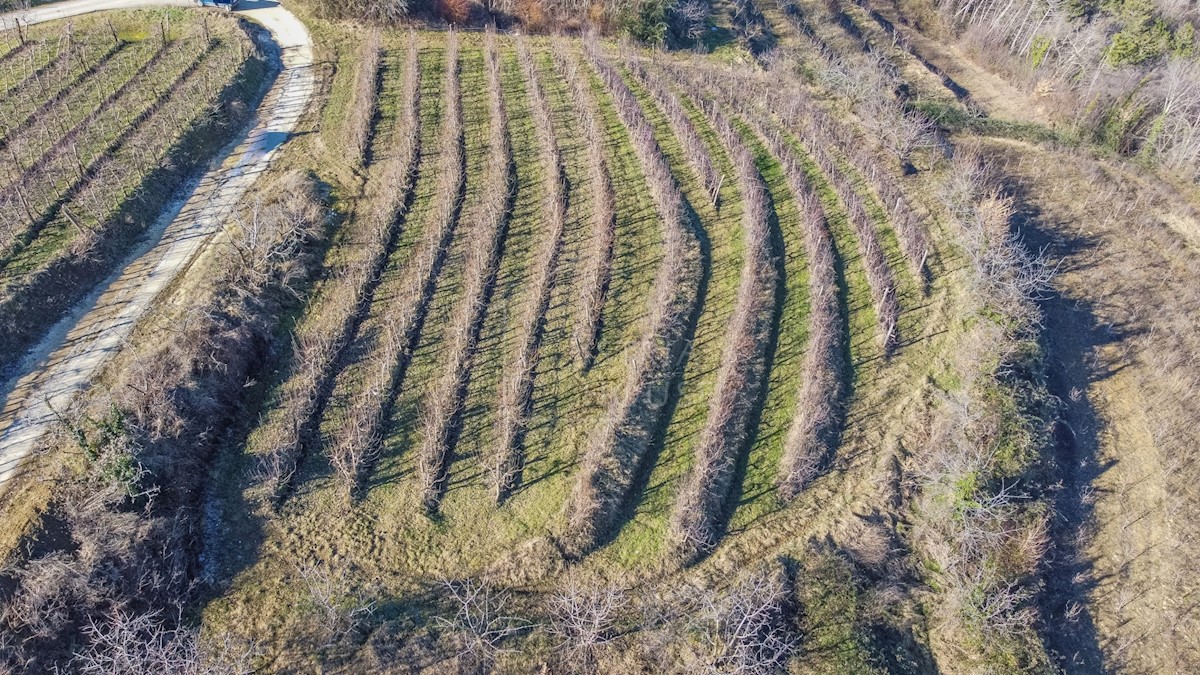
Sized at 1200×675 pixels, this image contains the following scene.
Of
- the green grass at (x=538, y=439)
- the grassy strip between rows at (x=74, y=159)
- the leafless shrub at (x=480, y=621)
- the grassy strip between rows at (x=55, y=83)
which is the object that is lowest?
the leafless shrub at (x=480, y=621)

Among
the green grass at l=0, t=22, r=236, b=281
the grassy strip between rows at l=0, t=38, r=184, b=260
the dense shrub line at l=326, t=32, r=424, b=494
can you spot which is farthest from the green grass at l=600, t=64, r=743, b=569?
the grassy strip between rows at l=0, t=38, r=184, b=260

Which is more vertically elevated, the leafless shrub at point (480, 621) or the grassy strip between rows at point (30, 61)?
the grassy strip between rows at point (30, 61)

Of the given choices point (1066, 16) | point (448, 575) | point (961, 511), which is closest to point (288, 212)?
point (448, 575)

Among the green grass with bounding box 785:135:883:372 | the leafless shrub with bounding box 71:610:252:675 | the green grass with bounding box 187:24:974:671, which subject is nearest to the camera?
the leafless shrub with bounding box 71:610:252:675

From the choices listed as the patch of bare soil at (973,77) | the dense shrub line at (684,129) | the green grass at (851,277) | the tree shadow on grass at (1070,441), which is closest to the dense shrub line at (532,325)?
the dense shrub line at (684,129)

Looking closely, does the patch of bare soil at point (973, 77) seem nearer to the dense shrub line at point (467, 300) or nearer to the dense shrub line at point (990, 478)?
the dense shrub line at point (990, 478)

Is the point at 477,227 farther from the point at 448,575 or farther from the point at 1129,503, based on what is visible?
the point at 1129,503

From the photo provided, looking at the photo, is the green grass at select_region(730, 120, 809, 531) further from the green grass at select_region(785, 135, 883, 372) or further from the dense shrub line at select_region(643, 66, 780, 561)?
the green grass at select_region(785, 135, 883, 372)
